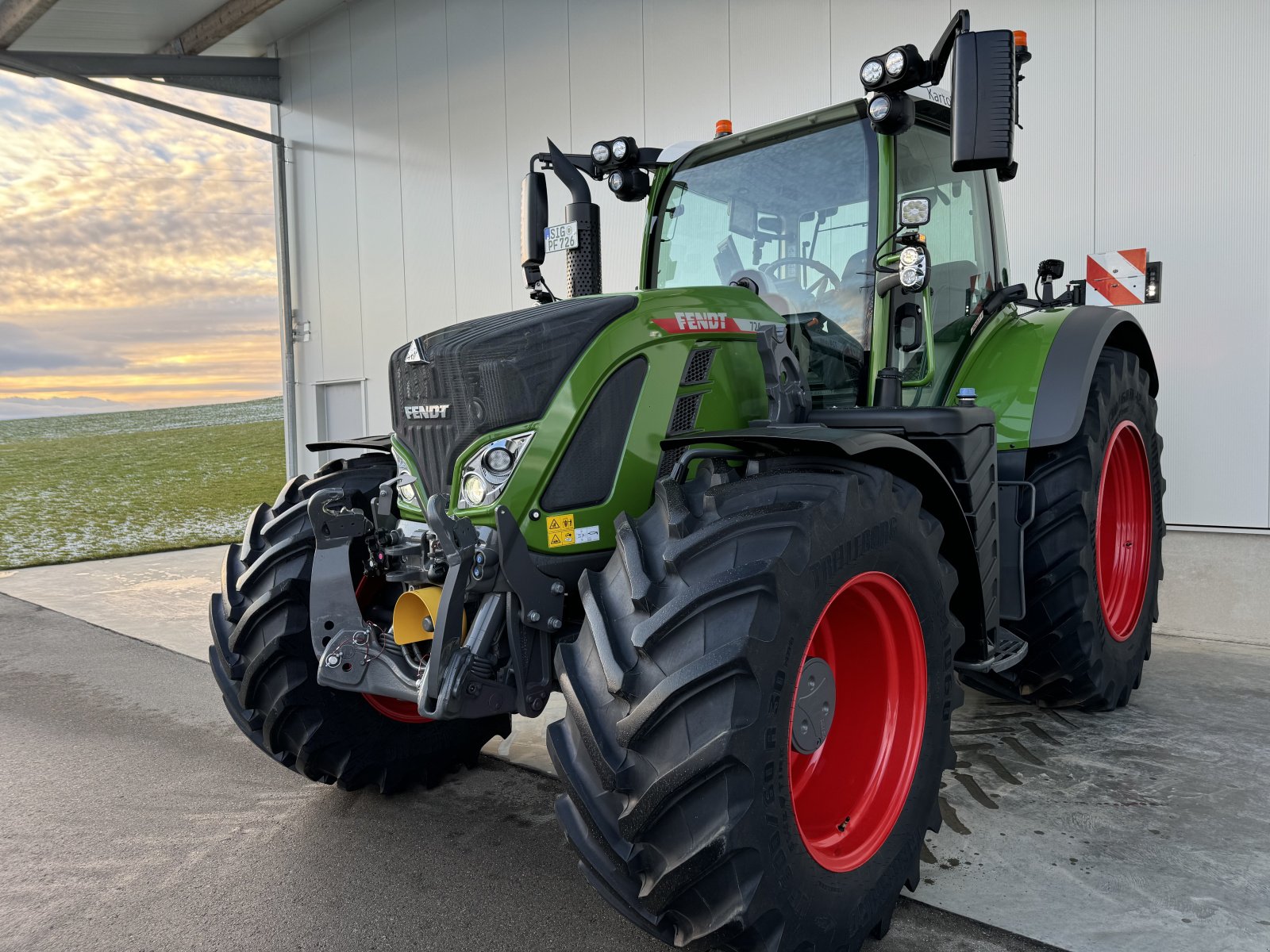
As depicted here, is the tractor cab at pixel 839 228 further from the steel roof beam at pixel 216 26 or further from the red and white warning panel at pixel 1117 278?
the steel roof beam at pixel 216 26

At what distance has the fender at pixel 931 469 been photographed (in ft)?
6.75

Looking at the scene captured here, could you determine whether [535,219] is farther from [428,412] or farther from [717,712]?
[717,712]

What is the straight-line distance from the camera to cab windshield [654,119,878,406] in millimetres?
2885

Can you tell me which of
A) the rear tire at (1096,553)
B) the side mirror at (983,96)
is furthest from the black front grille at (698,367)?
the rear tire at (1096,553)

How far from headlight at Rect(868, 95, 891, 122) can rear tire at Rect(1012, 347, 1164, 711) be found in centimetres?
130

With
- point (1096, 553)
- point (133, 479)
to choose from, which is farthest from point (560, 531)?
point (133, 479)

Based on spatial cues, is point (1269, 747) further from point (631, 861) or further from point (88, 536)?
point (88, 536)

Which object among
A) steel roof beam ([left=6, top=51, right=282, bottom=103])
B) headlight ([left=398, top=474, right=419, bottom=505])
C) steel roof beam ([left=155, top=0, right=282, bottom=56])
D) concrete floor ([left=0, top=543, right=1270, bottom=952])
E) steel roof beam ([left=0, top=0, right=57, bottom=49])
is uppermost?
steel roof beam ([left=155, top=0, right=282, bottom=56])

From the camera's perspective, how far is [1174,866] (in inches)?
94.3

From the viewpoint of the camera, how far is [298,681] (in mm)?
2594

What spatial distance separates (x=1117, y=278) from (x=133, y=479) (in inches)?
526

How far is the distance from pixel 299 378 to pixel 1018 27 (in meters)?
8.68

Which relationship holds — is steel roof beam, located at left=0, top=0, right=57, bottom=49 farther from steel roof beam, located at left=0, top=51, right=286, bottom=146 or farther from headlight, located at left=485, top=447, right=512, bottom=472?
headlight, located at left=485, top=447, right=512, bottom=472

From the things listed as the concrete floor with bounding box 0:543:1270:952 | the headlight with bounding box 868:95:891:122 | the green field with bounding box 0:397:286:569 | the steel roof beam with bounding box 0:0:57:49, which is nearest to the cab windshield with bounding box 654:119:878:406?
the headlight with bounding box 868:95:891:122
